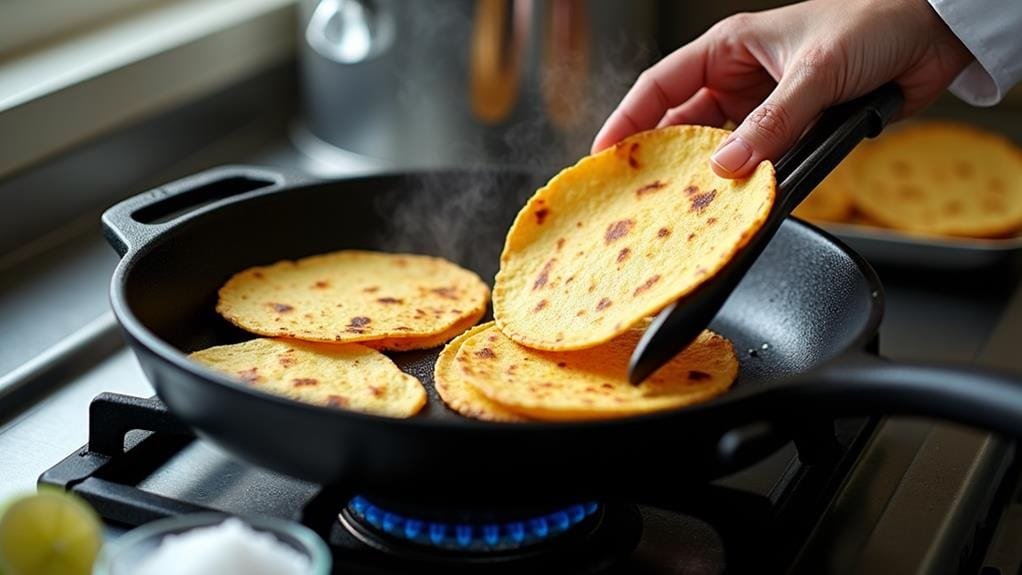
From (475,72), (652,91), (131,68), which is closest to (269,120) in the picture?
(131,68)

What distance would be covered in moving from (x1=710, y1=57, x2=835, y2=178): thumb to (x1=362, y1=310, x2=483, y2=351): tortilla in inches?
13.6

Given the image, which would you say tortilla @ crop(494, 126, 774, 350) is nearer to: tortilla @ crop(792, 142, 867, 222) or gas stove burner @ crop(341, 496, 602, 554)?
gas stove burner @ crop(341, 496, 602, 554)

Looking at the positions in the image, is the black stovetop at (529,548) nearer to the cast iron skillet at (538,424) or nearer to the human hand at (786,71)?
Result: the cast iron skillet at (538,424)

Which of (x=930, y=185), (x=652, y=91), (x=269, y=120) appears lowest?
(x=930, y=185)

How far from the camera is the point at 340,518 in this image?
1.01 m

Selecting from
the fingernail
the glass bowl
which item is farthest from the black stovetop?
the fingernail

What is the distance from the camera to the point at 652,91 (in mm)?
1416

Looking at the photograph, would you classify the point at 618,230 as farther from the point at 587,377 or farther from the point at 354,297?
the point at 354,297

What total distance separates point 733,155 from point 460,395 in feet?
1.10

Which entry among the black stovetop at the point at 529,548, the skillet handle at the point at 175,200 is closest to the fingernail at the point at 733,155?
the black stovetop at the point at 529,548

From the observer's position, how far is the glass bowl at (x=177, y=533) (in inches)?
29.6

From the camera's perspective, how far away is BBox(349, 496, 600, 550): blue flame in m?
0.96

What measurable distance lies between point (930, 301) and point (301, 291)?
2.66 ft

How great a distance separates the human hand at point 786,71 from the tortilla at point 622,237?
6 cm
